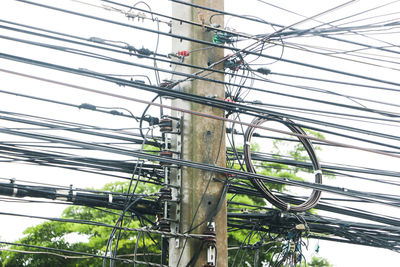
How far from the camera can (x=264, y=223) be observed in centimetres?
790

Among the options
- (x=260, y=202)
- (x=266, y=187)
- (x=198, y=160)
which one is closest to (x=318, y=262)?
(x=260, y=202)

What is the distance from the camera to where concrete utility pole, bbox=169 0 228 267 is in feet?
19.5

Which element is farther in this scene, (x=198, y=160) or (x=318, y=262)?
(x=318, y=262)

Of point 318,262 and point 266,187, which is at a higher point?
point 266,187

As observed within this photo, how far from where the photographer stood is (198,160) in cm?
613

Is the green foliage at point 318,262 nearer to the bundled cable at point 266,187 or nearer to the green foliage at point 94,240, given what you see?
the green foliage at point 94,240

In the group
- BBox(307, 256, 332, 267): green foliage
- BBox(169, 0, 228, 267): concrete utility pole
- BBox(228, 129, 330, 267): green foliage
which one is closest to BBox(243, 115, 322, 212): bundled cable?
BBox(169, 0, 228, 267): concrete utility pole

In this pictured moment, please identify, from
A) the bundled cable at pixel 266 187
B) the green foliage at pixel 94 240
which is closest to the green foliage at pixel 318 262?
the green foliage at pixel 94 240

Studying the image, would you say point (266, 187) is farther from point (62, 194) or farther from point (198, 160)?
point (62, 194)

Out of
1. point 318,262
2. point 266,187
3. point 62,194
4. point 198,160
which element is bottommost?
point 318,262

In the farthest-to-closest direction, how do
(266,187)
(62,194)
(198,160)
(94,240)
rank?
1. (94,240)
2. (266,187)
3. (62,194)
4. (198,160)

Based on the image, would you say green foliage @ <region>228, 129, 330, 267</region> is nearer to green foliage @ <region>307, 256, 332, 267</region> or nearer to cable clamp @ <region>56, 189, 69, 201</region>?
green foliage @ <region>307, 256, 332, 267</region>

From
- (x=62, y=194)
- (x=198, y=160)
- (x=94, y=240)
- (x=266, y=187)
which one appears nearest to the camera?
(x=198, y=160)

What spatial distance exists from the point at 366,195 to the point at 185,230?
2396 mm
